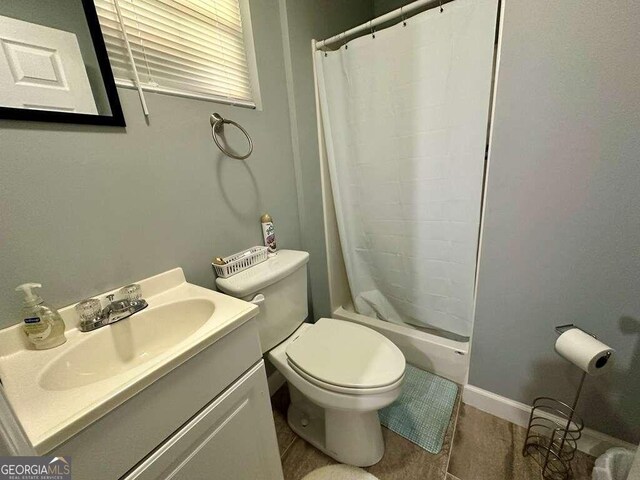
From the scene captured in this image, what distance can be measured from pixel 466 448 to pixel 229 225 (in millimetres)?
1387

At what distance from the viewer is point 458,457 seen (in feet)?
3.46

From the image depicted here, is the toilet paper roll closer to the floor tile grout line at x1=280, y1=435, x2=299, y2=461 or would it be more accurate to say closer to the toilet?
the toilet

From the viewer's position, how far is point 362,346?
40.8 inches

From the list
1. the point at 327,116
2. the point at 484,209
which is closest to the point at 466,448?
the point at 484,209

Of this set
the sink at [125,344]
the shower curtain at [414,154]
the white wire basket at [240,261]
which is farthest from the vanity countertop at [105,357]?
the shower curtain at [414,154]

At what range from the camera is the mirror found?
607 mm

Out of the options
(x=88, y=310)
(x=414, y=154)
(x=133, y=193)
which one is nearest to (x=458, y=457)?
(x=414, y=154)

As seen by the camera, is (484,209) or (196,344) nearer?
(196,344)

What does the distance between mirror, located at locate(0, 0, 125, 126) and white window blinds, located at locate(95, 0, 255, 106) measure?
0.07 meters

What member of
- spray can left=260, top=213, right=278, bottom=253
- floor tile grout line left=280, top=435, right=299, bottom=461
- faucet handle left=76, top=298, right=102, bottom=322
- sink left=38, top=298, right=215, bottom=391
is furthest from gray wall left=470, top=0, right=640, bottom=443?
faucet handle left=76, top=298, right=102, bottom=322

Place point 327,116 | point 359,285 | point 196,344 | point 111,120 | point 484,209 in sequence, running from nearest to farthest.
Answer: point 196,344
point 111,120
point 484,209
point 327,116
point 359,285

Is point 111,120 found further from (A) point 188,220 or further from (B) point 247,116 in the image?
(B) point 247,116

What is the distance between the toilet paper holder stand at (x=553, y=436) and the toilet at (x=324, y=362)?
0.61m

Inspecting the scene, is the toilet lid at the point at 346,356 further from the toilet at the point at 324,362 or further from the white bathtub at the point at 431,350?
the white bathtub at the point at 431,350
